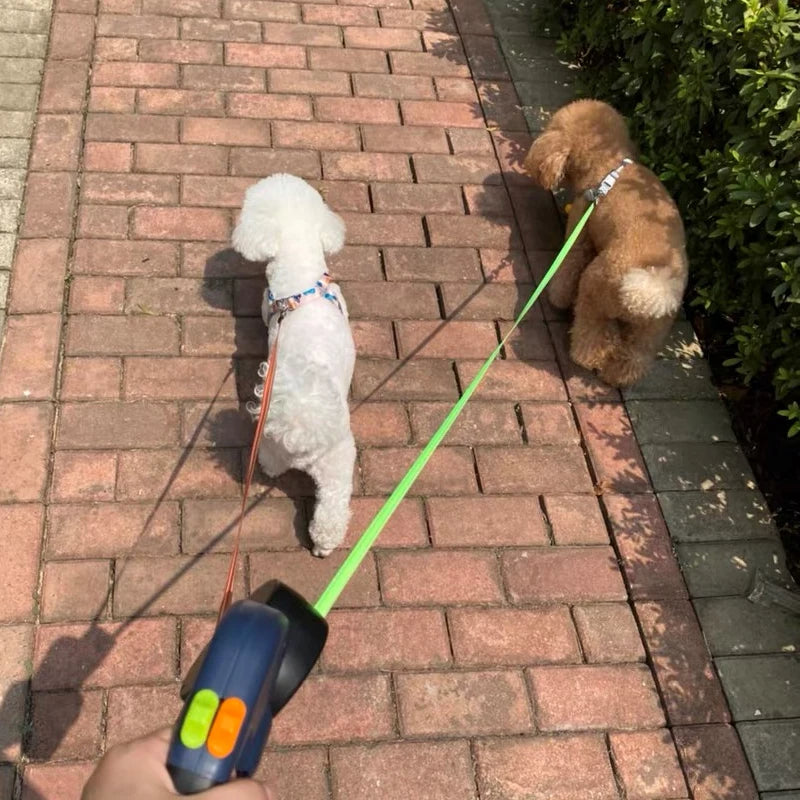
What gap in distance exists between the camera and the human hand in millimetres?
1064

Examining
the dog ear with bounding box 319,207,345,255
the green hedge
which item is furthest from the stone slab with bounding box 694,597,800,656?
the dog ear with bounding box 319,207,345,255

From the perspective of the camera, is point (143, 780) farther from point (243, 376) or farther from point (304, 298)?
point (243, 376)

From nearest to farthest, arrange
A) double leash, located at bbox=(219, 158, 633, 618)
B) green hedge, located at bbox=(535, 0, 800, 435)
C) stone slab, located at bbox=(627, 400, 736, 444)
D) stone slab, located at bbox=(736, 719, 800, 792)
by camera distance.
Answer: double leash, located at bbox=(219, 158, 633, 618) → stone slab, located at bbox=(736, 719, 800, 792) → green hedge, located at bbox=(535, 0, 800, 435) → stone slab, located at bbox=(627, 400, 736, 444)

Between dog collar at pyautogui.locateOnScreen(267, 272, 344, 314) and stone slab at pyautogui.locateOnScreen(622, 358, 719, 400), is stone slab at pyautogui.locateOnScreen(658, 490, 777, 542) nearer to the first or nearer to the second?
stone slab at pyautogui.locateOnScreen(622, 358, 719, 400)

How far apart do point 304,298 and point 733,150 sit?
2.00 m

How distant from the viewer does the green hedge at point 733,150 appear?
3.17m

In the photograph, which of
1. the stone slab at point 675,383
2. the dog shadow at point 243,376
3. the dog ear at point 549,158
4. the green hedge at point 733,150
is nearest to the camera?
the dog shadow at point 243,376

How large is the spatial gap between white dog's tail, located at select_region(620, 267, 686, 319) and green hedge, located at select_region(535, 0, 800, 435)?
0.39 meters

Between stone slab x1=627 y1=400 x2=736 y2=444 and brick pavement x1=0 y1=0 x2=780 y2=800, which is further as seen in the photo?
stone slab x1=627 y1=400 x2=736 y2=444

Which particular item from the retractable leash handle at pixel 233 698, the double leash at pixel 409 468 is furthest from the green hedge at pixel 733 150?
the retractable leash handle at pixel 233 698

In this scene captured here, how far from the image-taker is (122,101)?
4.11 metres

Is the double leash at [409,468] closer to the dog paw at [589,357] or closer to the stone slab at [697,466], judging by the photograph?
the dog paw at [589,357]

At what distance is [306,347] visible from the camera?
102 inches

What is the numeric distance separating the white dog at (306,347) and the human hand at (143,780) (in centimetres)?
132
